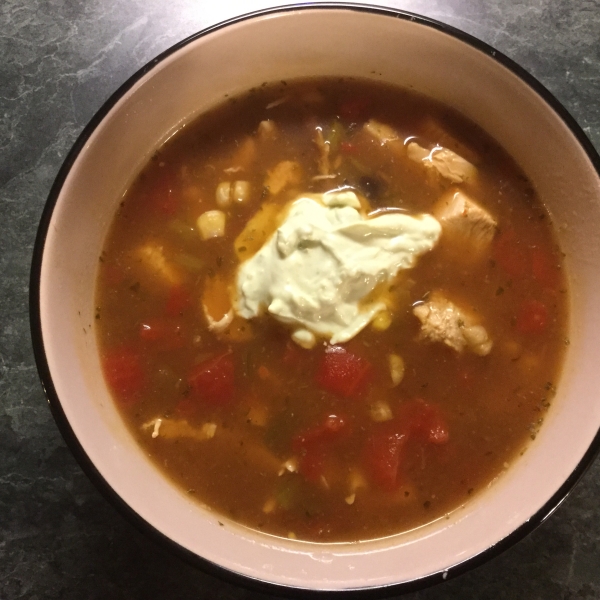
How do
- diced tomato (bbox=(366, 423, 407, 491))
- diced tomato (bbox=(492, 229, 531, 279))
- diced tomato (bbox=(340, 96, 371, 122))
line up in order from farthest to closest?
diced tomato (bbox=(340, 96, 371, 122)) < diced tomato (bbox=(492, 229, 531, 279)) < diced tomato (bbox=(366, 423, 407, 491))

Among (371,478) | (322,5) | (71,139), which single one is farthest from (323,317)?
(71,139)

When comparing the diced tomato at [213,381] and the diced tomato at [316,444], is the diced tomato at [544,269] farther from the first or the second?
the diced tomato at [213,381]

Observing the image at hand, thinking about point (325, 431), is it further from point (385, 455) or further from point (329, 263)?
point (329, 263)

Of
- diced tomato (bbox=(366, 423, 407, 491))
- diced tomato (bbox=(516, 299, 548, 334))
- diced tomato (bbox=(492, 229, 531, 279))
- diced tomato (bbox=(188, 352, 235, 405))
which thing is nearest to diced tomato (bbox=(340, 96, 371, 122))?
diced tomato (bbox=(492, 229, 531, 279))

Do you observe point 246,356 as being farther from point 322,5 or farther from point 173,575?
point 322,5

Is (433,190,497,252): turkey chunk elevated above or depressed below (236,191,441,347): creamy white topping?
above

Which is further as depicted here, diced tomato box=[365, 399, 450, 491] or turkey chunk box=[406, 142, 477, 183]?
turkey chunk box=[406, 142, 477, 183]

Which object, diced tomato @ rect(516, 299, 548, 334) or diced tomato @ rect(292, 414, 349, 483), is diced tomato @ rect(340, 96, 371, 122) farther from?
diced tomato @ rect(292, 414, 349, 483)

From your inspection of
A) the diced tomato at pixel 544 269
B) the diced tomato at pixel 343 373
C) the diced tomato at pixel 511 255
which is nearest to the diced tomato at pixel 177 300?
the diced tomato at pixel 343 373

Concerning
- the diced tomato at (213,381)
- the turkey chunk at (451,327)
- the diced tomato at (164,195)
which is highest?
the turkey chunk at (451,327)
